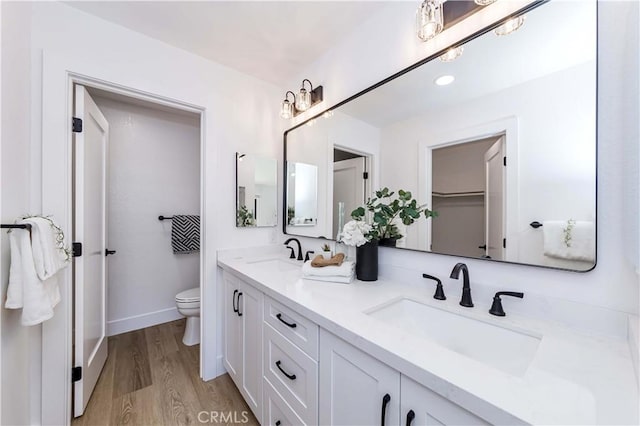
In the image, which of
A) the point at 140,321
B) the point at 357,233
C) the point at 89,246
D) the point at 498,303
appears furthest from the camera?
the point at 140,321

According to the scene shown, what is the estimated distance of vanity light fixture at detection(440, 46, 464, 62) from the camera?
3.59 ft

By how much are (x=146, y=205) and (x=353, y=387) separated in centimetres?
272

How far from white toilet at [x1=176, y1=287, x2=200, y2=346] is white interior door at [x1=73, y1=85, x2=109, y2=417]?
53 cm

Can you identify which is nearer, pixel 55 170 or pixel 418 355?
pixel 418 355

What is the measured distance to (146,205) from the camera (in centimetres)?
258

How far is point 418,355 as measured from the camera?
0.63 meters

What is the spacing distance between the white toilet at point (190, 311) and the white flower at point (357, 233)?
5.25 feet

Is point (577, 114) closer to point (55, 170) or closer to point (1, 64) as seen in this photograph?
point (1, 64)

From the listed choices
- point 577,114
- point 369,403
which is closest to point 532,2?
point 577,114

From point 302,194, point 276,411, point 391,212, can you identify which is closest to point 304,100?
point 302,194

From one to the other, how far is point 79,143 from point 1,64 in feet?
1.61

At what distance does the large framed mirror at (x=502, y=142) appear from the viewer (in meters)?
0.80

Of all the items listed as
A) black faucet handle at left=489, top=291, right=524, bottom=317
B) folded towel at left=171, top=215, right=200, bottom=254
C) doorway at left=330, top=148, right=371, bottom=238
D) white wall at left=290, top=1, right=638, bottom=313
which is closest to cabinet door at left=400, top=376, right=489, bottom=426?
black faucet handle at left=489, top=291, right=524, bottom=317

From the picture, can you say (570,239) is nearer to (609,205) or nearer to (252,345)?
(609,205)
